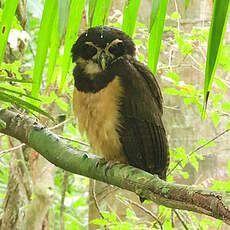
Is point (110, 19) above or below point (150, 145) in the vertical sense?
above

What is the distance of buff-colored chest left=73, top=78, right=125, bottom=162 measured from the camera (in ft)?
6.59

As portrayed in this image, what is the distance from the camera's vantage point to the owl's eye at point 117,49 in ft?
7.09

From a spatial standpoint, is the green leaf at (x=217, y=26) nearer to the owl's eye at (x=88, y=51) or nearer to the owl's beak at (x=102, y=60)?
the owl's beak at (x=102, y=60)

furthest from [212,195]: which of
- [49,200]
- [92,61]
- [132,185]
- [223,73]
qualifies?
[223,73]

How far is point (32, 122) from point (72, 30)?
523mm

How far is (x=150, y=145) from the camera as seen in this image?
2047mm

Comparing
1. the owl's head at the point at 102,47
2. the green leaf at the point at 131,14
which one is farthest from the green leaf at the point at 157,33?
the owl's head at the point at 102,47

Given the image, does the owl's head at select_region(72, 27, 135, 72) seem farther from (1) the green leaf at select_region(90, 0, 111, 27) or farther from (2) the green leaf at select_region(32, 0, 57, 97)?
(2) the green leaf at select_region(32, 0, 57, 97)

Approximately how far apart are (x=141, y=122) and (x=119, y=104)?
12 centimetres

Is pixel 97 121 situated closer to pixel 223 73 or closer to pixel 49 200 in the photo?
pixel 49 200

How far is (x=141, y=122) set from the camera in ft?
6.70

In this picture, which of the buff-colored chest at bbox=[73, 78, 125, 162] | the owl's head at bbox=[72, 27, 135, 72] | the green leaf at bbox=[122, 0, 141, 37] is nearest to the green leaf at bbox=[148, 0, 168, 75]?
the green leaf at bbox=[122, 0, 141, 37]

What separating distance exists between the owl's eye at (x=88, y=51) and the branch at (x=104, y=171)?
0.70m

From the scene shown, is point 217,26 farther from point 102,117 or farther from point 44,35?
point 102,117
